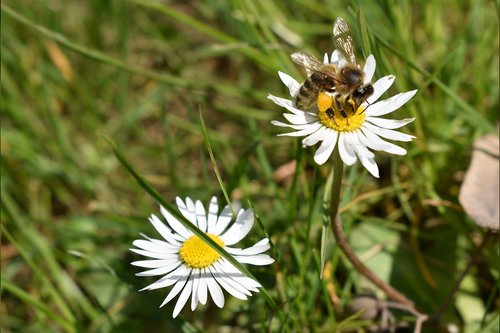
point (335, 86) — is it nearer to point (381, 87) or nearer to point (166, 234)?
point (381, 87)

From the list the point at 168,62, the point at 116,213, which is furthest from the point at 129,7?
the point at 116,213

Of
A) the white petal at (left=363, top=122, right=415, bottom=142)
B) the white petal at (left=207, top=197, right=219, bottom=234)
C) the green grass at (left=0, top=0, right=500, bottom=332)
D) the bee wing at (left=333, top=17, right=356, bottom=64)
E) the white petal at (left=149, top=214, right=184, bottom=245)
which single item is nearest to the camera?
the white petal at (left=363, top=122, right=415, bottom=142)

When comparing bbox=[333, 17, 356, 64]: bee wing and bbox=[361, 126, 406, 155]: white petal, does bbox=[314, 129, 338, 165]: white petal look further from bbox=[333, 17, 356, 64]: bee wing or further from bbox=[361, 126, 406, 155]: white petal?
bbox=[333, 17, 356, 64]: bee wing

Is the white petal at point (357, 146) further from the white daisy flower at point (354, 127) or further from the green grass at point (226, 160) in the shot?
the green grass at point (226, 160)

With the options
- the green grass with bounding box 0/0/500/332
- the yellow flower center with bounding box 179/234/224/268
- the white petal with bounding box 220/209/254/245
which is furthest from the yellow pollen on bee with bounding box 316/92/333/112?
the yellow flower center with bounding box 179/234/224/268

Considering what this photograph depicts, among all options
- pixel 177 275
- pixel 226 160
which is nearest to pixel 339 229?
pixel 177 275
